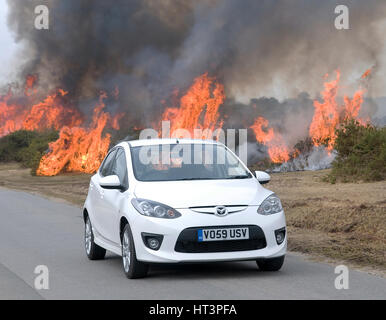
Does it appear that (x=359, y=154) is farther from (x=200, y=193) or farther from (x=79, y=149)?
(x=79, y=149)

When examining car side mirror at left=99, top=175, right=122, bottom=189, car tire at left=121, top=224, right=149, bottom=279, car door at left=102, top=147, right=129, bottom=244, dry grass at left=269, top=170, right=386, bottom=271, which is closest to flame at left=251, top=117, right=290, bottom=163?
dry grass at left=269, top=170, right=386, bottom=271

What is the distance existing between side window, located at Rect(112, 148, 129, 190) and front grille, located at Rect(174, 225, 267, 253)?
127 cm

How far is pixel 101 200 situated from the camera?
10.2 meters

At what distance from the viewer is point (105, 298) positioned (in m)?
7.60

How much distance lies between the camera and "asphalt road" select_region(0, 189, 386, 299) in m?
7.73

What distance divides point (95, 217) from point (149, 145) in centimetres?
134

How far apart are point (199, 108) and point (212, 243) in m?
41.7

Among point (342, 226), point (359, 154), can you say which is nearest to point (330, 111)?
point (359, 154)

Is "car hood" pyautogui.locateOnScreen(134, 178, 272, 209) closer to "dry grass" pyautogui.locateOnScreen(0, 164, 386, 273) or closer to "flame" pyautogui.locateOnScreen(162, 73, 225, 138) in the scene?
"dry grass" pyautogui.locateOnScreen(0, 164, 386, 273)

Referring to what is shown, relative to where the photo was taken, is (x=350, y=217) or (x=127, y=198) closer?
(x=127, y=198)

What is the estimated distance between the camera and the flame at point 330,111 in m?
47.5
